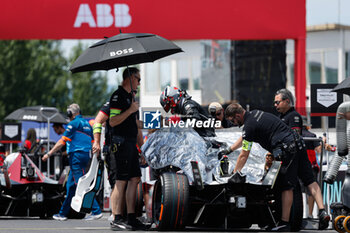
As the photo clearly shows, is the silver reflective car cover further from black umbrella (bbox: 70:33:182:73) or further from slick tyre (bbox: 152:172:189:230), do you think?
black umbrella (bbox: 70:33:182:73)

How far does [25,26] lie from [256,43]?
15.9 m

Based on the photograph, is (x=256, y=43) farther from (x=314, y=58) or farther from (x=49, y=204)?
(x=314, y=58)

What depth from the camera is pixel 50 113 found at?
76.1 feet

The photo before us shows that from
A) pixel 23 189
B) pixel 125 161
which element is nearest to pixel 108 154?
pixel 125 161

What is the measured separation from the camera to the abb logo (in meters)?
17.5

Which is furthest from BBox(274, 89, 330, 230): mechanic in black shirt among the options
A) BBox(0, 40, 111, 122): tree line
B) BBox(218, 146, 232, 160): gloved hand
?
BBox(0, 40, 111, 122): tree line

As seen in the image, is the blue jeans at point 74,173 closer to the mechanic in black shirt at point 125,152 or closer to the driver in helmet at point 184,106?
the driver in helmet at point 184,106

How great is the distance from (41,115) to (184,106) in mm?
12603

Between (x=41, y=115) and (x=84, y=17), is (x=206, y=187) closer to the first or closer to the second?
(x=84, y=17)

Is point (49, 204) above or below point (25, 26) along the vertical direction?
below

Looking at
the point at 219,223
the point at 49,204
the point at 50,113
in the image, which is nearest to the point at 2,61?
the point at 50,113

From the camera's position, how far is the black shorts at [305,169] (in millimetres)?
10914

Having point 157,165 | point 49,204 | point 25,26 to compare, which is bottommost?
point 49,204

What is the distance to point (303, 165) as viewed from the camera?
36.0 feet
